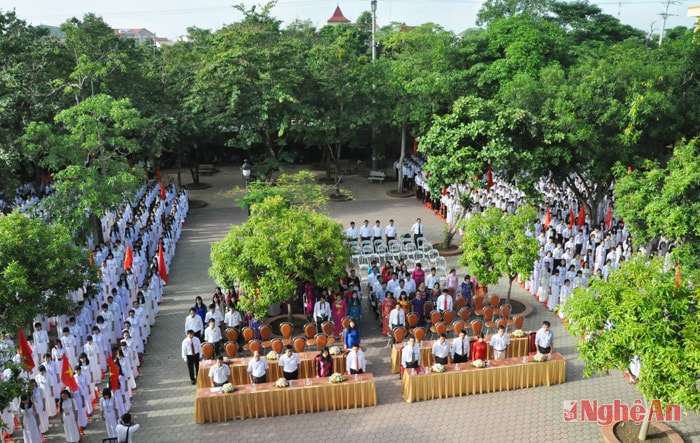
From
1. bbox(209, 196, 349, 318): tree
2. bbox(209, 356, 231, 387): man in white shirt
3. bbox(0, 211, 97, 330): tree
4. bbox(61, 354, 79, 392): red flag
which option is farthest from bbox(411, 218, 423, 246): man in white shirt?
bbox(61, 354, 79, 392): red flag

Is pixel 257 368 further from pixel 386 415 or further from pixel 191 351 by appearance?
pixel 386 415

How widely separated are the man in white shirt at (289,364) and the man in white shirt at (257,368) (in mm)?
351

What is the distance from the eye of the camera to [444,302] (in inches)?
533

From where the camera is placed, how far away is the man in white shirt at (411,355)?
37.3ft

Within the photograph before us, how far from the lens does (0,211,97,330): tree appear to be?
11.0 meters

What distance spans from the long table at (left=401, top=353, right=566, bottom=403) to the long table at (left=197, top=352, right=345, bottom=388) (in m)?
1.34

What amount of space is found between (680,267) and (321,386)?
8.11 m

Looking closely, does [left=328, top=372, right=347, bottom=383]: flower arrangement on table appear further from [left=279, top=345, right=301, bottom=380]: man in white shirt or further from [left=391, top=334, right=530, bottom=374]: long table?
[left=391, top=334, right=530, bottom=374]: long table

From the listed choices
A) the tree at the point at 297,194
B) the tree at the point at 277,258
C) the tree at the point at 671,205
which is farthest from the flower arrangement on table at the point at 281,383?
the tree at the point at 671,205

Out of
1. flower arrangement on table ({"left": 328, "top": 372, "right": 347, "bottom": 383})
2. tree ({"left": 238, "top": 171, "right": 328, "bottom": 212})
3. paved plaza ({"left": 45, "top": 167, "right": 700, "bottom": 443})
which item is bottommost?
paved plaza ({"left": 45, "top": 167, "right": 700, "bottom": 443})

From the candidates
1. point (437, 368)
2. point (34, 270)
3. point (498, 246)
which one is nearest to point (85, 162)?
point (34, 270)

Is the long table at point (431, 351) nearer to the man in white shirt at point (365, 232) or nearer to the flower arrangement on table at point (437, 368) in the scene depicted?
the flower arrangement on table at point (437, 368)

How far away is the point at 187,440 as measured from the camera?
32.9 ft

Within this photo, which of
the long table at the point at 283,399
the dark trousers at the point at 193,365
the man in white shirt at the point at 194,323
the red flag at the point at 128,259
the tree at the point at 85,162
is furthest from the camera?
the tree at the point at 85,162
